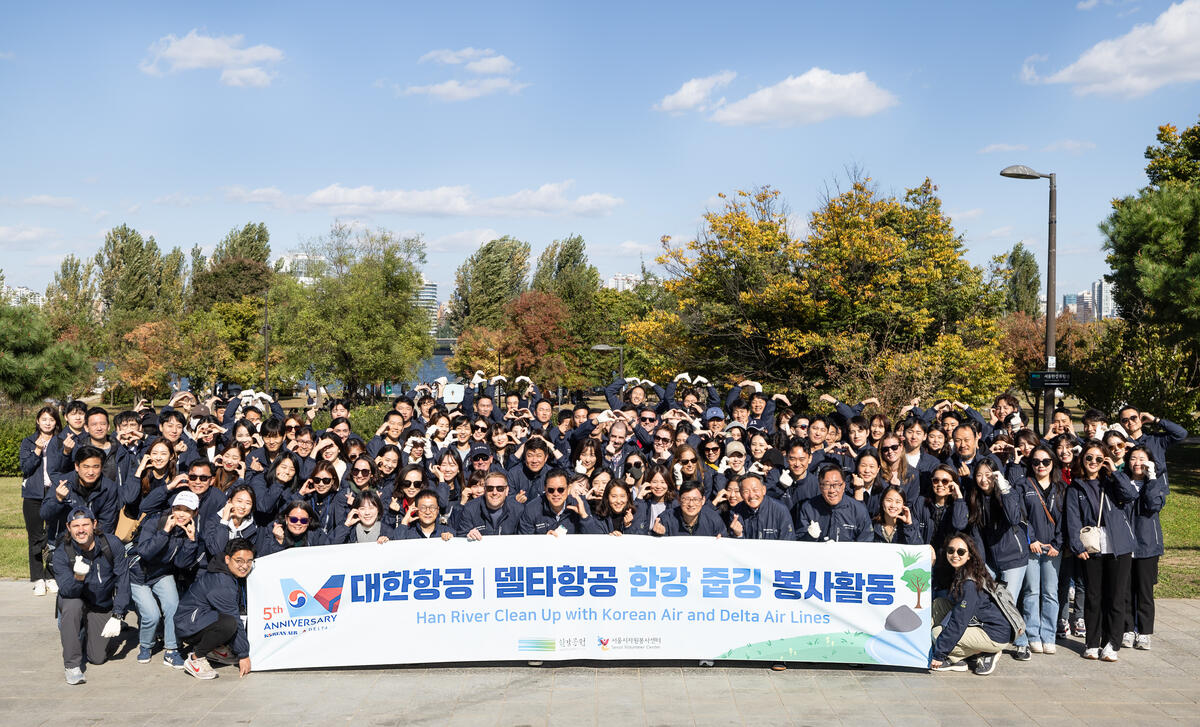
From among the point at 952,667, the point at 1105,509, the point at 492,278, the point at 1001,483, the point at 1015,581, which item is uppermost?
the point at 492,278

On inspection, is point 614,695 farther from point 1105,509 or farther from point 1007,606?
point 1105,509

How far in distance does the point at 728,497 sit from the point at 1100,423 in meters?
4.40

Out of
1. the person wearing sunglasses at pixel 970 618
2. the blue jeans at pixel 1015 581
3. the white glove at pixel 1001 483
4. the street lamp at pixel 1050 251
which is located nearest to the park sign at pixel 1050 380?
the street lamp at pixel 1050 251

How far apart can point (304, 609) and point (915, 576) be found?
5029mm

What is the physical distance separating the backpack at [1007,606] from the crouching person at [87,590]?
7.15 m

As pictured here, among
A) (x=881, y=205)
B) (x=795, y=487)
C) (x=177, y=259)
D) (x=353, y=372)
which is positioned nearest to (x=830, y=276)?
(x=881, y=205)

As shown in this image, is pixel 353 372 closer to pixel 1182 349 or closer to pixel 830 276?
pixel 830 276

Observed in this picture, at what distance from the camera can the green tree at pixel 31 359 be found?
79.3 ft

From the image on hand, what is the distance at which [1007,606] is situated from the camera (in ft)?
24.5

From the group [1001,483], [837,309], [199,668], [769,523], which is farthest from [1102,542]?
[837,309]

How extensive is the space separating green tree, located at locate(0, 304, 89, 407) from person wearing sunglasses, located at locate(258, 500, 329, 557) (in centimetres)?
2070

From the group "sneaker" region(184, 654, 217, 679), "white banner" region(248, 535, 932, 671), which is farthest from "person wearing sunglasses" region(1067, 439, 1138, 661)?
"sneaker" region(184, 654, 217, 679)

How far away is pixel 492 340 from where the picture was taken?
49250 millimetres

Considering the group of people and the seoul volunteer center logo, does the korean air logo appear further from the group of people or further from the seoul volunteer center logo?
the group of people
